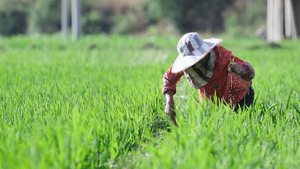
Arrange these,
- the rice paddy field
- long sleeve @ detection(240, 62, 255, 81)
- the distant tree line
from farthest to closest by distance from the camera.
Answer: the distant tree line
long sleeve @ detection(240, 62, 255, 81)
the rice paddy field

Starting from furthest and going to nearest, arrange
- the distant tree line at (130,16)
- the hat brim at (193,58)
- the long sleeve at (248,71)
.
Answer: the distant tree line at (130,16), the long sleeve at (248,71), the hat brim at (193,58)

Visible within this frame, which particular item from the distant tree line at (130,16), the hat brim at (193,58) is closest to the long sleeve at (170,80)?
the hat brim at (193,58)

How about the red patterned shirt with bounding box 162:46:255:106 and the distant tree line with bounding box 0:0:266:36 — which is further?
the distant tree line with bounding box 0:0:266:36

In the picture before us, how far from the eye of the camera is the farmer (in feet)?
6.60

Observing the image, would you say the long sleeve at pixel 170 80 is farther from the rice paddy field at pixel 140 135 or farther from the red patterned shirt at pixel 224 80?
the rice paddy field at pixel 140 135

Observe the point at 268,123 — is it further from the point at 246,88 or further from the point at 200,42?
the point at 200,42

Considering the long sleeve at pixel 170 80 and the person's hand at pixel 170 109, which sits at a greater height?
the long sleeve at pixel 170 80

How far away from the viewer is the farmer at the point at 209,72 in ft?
6.60

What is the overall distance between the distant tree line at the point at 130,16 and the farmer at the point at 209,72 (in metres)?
20.4

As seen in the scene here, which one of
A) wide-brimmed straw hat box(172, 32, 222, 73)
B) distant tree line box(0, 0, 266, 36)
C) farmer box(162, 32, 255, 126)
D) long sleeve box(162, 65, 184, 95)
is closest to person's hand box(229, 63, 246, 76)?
farmer box(162, 32, 255, 126)

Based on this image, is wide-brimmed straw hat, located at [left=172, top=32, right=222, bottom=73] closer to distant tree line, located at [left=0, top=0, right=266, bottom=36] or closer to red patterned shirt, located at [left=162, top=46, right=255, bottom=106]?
red patterned shirt, located at [left=162, top=46, right=255, bottom=106]

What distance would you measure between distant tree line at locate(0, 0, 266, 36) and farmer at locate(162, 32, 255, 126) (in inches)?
802

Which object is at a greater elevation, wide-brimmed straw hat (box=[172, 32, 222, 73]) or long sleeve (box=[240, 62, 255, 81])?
wide-brimmed straw hat (box=[172, 32, 222, 73])

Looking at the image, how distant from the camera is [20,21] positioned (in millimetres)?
26281
